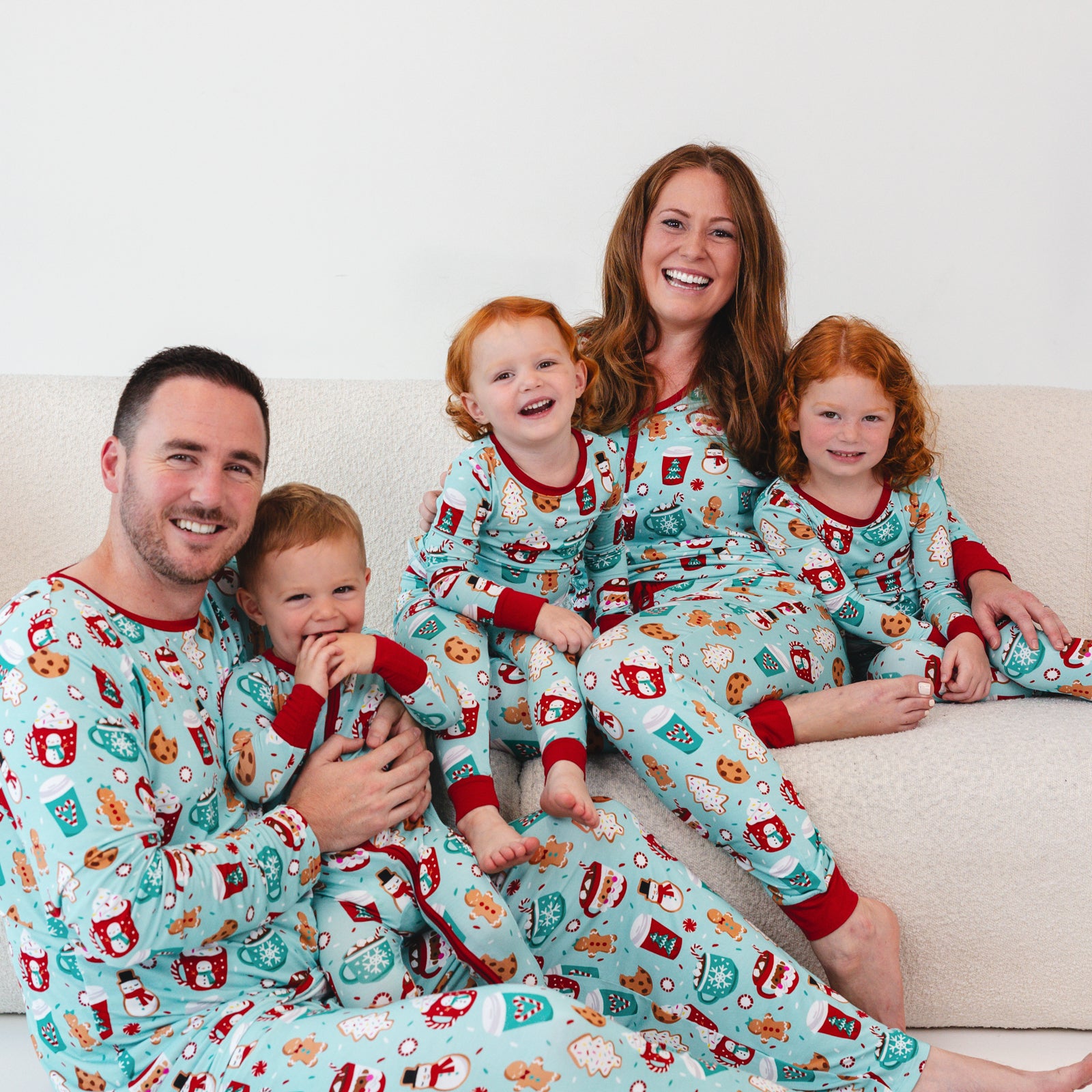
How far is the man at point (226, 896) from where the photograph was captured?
3.92ft

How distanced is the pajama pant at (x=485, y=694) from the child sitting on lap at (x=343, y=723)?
6cm

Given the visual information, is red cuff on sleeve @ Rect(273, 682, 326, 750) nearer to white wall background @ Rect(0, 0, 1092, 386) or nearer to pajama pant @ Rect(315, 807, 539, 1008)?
pajama pant @ Rect(315, 807, 539, 1008)

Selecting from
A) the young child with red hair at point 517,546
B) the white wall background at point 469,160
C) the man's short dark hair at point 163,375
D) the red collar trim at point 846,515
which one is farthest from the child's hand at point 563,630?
the white wall background at point 469,160

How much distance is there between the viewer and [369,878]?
4.89 ft

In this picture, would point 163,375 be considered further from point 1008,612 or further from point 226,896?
point 1008,612

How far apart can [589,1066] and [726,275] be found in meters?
1.37

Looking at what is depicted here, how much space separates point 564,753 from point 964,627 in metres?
0.76

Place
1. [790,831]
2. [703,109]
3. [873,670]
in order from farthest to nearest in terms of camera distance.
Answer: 1. [703,109]
2. [873,670]
3. [790,831]

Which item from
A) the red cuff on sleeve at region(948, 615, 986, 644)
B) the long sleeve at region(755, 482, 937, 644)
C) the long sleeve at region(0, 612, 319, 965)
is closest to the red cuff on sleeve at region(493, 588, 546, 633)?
the long sleeve at region(755, 482, 937, 644)

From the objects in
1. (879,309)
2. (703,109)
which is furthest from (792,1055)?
(703,109)

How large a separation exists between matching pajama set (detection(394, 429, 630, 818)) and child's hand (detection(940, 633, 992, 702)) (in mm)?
547

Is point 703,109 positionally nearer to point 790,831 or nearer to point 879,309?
point 879,309

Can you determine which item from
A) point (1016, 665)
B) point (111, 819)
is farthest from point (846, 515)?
point (111, 819)

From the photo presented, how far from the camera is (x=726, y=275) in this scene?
2068mm
